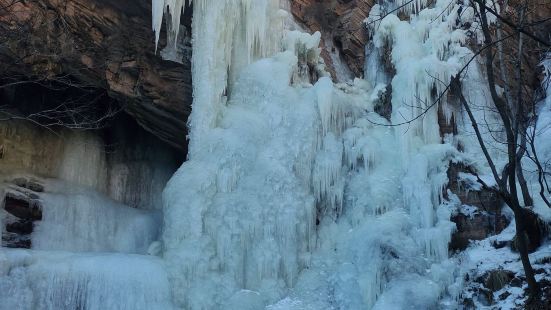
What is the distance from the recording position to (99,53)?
10508 mm

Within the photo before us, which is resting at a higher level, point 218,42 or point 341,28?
point 341,28

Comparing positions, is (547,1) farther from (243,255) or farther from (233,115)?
(243,255)

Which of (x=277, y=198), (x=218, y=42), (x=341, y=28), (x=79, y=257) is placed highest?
(x=341, y=28)

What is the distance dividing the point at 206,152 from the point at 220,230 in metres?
1.41

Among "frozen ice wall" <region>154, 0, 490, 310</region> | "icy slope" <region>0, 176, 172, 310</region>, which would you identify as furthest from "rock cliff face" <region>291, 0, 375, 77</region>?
"icy slope" <region>0, 176, 172, 310</region>

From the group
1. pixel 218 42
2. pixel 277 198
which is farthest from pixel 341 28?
pixel 277 198

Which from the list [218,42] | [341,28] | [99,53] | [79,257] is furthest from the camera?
[341,28]

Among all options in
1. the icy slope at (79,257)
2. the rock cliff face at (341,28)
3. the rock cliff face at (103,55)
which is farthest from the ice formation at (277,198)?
the rock cliff face at (341,28)

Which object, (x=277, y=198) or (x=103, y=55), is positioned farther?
(x=103, y=55)

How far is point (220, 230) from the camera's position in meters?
9.55

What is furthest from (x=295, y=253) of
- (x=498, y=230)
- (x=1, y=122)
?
(x=1, y=122)

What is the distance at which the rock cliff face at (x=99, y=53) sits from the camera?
9.85 meters

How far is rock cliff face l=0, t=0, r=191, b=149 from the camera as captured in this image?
9852 mm

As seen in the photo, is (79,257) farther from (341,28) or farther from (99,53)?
(341,28)
